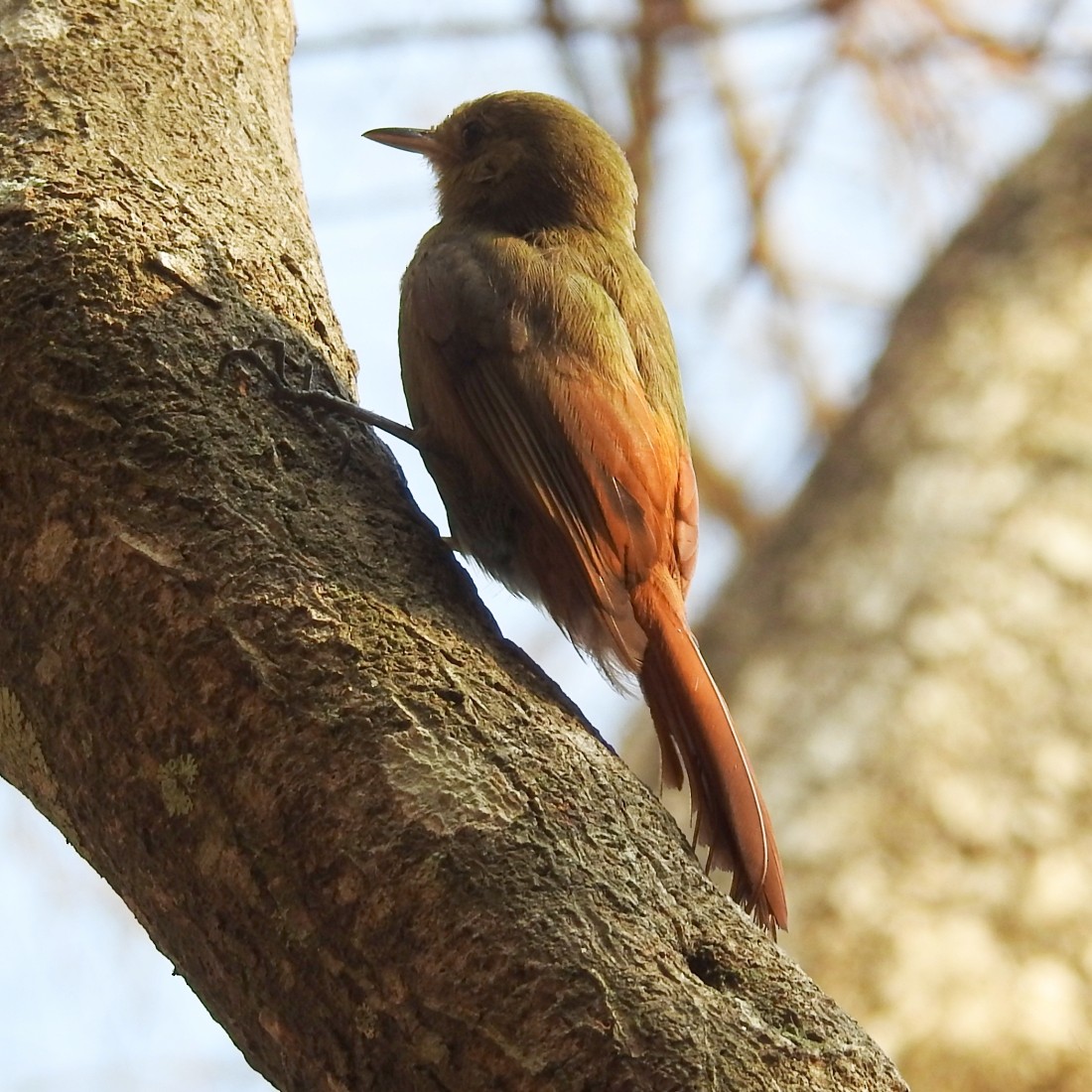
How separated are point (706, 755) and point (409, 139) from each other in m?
2.26

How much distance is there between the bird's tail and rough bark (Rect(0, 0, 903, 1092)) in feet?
1.80

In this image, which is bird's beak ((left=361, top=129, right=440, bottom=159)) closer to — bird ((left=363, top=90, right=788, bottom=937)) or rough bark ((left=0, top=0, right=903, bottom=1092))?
bird ((left=363, top=90, right=788, bottom=937))

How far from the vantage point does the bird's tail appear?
106 inches

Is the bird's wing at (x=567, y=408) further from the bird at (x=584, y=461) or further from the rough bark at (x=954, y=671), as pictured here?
the rough bark at (x=954, y=671)

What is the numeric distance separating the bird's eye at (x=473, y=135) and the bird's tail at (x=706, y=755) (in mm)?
1655

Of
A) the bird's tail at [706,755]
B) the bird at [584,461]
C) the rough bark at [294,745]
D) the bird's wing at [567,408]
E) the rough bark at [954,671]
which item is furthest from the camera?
the rough bark at [954,671]

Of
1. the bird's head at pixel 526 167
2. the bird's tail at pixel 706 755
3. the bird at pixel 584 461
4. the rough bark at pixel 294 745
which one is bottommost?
the rough bark at pixel 294 745

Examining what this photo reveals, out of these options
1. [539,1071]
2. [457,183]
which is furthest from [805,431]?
[539,1071]

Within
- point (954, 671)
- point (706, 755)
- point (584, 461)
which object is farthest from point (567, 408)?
point (954, 671)

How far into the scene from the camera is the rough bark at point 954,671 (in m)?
4.75

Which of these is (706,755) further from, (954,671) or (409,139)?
(954,671)

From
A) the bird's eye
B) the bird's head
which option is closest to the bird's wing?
the bird's head

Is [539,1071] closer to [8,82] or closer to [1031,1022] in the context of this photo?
[8,82]

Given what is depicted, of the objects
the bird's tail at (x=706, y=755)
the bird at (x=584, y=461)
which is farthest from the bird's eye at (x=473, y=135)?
the bird's tail at (x=706, y=755)
